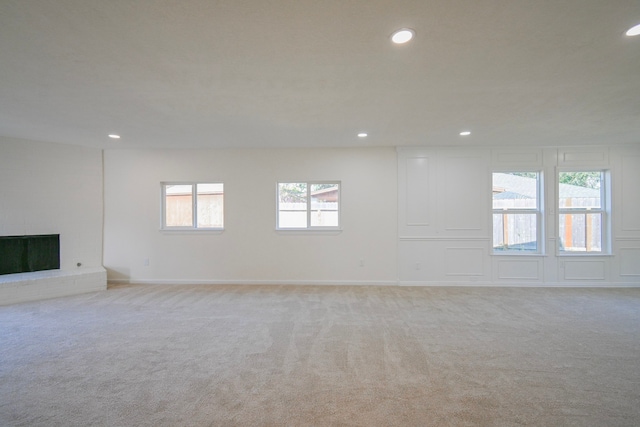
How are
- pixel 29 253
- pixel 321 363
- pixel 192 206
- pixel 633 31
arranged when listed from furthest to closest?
pixel 192 206
pixel 29 253
pixel 321 363
pixel 633 31

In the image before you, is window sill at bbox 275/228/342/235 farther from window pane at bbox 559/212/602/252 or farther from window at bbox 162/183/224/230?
window pane at bbox 559/212/602/252

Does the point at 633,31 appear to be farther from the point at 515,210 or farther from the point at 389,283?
the point at 389,283

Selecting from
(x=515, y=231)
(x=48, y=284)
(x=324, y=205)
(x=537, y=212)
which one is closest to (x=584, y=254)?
(x=537, y=212)

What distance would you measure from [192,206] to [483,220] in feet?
18.2

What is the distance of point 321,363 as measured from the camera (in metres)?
2.40

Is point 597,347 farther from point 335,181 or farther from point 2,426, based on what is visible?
point 2,426

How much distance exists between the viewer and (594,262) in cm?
496

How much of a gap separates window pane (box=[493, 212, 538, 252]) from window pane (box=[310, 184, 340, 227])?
298 cm

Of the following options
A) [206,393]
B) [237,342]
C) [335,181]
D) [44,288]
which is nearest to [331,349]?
[237,342]

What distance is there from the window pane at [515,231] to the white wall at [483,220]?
186mm

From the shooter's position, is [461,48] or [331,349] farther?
[331,349]

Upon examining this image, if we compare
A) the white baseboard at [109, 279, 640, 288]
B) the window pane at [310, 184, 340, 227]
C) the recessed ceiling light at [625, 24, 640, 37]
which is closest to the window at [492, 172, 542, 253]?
the white baseboard at [109, 279, 640, 288]

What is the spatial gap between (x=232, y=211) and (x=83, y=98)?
9.12 feet

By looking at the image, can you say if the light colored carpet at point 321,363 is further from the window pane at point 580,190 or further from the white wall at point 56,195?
the window pane at point 580,190
